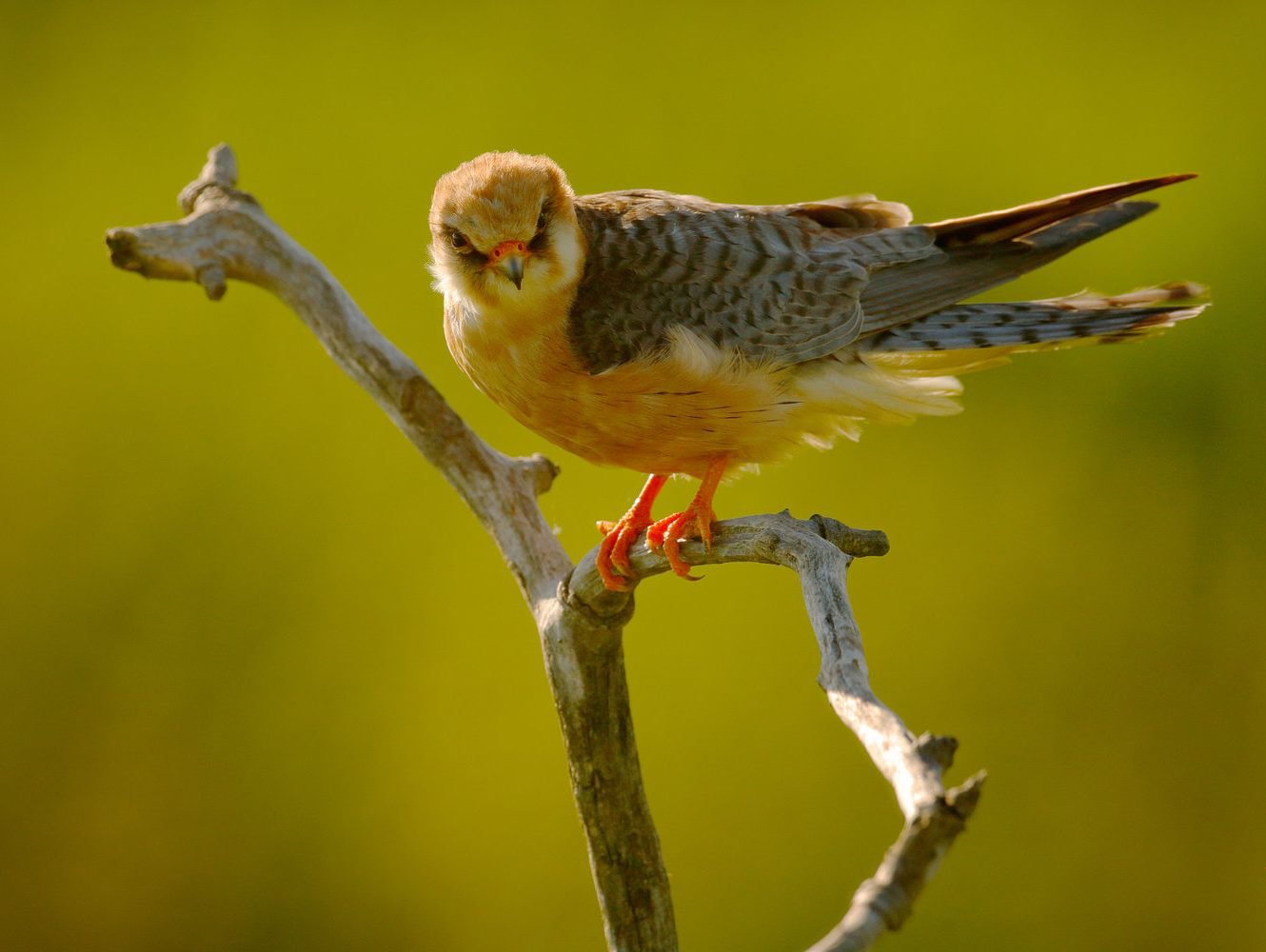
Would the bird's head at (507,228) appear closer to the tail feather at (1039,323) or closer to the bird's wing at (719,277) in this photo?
the bird's wing at (719,277)

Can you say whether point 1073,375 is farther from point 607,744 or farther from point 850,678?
point 850,678

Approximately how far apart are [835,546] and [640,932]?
98 cm

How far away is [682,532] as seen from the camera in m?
2.10

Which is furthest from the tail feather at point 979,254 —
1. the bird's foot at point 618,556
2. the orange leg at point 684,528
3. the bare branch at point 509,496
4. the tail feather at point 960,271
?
the bare branch at point 509,496

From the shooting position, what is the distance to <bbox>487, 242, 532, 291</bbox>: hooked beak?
2.06 m

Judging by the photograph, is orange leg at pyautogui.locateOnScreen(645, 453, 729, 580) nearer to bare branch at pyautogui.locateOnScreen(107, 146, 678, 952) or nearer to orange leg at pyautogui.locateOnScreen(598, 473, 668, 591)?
orange leg at pyautogui.locateOnScreen(598, 473, 668, 591)

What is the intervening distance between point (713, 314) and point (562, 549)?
565mm

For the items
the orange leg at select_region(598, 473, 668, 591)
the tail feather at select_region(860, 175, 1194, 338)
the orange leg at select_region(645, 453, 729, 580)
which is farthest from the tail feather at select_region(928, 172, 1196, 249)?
the orange leg at select_region(598, 473, 668, 591)

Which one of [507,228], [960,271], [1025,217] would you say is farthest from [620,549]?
[1025,217]

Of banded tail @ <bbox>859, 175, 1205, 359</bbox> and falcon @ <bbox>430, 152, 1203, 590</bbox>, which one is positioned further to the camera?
banded tail @ <bbox>859, 175, 1205, 359</bbox>

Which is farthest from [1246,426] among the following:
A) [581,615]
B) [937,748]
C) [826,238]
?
[937,748]

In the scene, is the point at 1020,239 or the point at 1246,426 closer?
the point at 1020,239

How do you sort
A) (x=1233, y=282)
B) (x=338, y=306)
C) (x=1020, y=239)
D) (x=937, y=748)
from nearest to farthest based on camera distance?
(x=937, y=748) → (x=1020, y=239) → (x=338, y=306) → (x=1233, y=282)

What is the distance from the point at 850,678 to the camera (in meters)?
Result: 1.39
